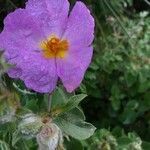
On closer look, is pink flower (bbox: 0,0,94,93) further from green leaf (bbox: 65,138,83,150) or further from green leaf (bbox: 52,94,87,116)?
green leaf (bbox: 65,138,83,150)

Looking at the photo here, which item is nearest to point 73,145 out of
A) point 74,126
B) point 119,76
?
point 74,126

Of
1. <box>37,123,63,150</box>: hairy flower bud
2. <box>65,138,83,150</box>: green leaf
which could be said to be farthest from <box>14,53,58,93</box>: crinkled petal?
A: <box>65,138,83,150</box>: green leaf

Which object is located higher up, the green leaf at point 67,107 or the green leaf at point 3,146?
the green leaf at point 67,107

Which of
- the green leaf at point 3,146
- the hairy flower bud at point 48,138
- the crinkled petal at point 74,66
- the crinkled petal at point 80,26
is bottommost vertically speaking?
the green leaf at point 3,146

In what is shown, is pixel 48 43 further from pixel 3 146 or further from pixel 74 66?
pixel 3 146

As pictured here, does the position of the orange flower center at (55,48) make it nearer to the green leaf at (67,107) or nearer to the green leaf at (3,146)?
the green leaf at (67,107)

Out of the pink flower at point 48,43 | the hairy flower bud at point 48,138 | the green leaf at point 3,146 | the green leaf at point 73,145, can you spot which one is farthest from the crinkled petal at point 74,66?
the green leaf at point 73,145
